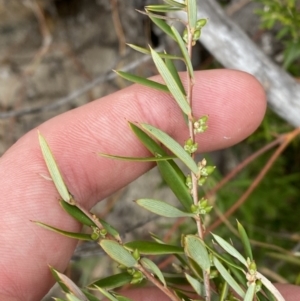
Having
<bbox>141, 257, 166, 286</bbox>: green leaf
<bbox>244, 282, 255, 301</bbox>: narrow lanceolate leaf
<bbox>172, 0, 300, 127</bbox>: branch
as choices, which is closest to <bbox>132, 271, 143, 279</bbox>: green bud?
<bbox>141, 257, 166, 286</bbox>: green leaf

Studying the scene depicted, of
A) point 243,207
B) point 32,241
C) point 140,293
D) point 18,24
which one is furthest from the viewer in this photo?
point 18,24

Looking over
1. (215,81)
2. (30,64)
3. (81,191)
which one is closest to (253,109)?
(215,81)

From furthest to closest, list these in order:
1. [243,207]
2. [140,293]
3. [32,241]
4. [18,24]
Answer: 1. [18,24]
2. [243,207]
3. [140,293]
4. [32,241]

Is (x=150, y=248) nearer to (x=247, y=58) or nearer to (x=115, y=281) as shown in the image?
(x=115, y=281)

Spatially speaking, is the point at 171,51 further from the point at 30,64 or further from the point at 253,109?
the point at 30,64

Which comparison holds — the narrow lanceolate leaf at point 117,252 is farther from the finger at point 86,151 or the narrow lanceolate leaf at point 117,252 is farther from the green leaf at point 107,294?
the finger at point 86,151

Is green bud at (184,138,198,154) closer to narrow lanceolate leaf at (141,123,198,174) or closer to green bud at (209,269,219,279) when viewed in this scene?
narrow lanceolate leaf at (141,123,198,174)

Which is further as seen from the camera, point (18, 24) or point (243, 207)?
point (18, 24)
